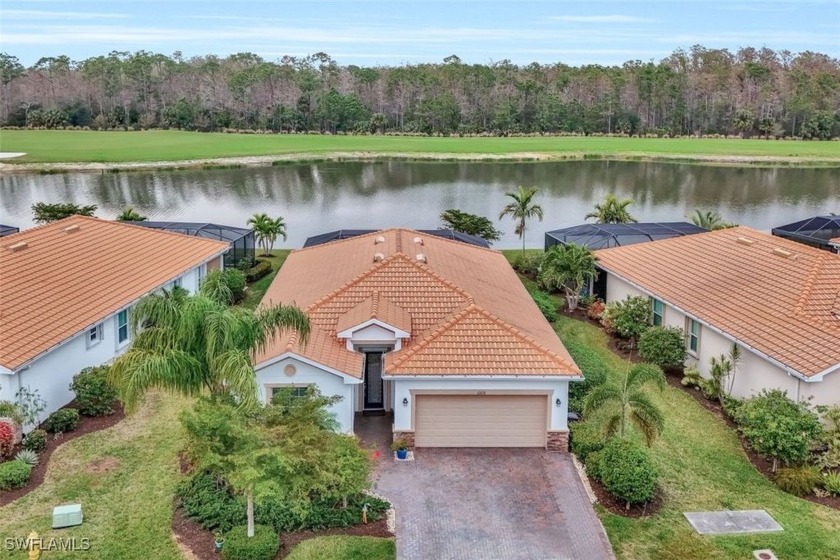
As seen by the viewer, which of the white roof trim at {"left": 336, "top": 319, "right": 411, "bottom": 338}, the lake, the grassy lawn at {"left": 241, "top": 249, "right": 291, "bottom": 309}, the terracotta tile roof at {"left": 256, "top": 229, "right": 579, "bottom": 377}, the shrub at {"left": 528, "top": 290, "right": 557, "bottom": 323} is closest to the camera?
the terracotta tile roof at {"left": 256, "top": 229, "right": 579, "bottom": 377}

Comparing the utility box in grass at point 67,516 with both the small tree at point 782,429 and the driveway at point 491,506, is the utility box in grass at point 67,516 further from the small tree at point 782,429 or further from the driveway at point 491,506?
the small tree at point 782,429

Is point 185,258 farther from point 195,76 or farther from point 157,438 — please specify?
point 195,76

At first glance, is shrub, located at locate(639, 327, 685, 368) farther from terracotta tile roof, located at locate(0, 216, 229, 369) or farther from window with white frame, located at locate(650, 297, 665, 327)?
terracotta tile roof, located at locate(0, 216, 229, 369)

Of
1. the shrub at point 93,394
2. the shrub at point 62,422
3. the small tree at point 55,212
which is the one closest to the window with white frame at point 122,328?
the shrub at point 93,394

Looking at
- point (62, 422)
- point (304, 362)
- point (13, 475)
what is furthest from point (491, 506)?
point (62, 422)

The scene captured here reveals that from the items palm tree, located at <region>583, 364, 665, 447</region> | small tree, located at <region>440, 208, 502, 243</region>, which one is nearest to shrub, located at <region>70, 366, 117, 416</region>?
palm tree, located at <region>583, 364, 665, 447</region>

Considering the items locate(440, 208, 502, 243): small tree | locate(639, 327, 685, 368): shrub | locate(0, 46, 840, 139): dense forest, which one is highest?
locate(0, 46, 840, 139): dense forest

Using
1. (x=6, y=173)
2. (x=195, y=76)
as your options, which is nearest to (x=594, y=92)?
(x=195, y=76)

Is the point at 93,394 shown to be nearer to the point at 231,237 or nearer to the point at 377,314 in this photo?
the point at 377,314
